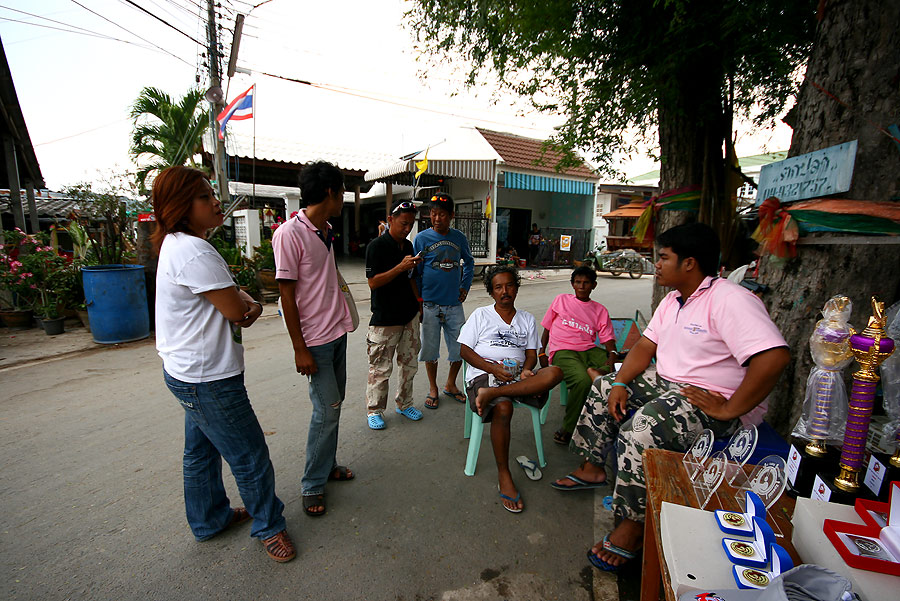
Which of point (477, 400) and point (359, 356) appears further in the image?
point (359, 356)

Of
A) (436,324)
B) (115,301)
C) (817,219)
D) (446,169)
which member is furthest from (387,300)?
(446,169)

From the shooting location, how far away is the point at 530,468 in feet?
9.02

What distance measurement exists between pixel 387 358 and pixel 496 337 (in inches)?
36.3

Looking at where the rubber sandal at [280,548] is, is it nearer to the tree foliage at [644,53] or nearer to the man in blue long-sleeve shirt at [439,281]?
the man in blue long-sleeve shirt at [439,281]

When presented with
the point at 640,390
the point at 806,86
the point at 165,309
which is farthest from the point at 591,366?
the point at 165,309

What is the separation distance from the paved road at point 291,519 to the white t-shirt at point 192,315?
3.13 feet

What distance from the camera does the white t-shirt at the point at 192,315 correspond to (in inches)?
67.6

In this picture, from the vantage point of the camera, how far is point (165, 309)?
1790mm

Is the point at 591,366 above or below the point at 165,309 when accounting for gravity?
below

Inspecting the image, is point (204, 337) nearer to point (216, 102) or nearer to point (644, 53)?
point (644, 53)

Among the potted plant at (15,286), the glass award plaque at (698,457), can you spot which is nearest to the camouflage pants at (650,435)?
the glass award plaque at (698,457)

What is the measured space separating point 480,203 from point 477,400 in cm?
1090

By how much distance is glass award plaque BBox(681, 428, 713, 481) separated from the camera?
1.56 meters

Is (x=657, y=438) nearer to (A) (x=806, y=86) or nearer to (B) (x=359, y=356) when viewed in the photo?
(A) (x=806, y=86)
